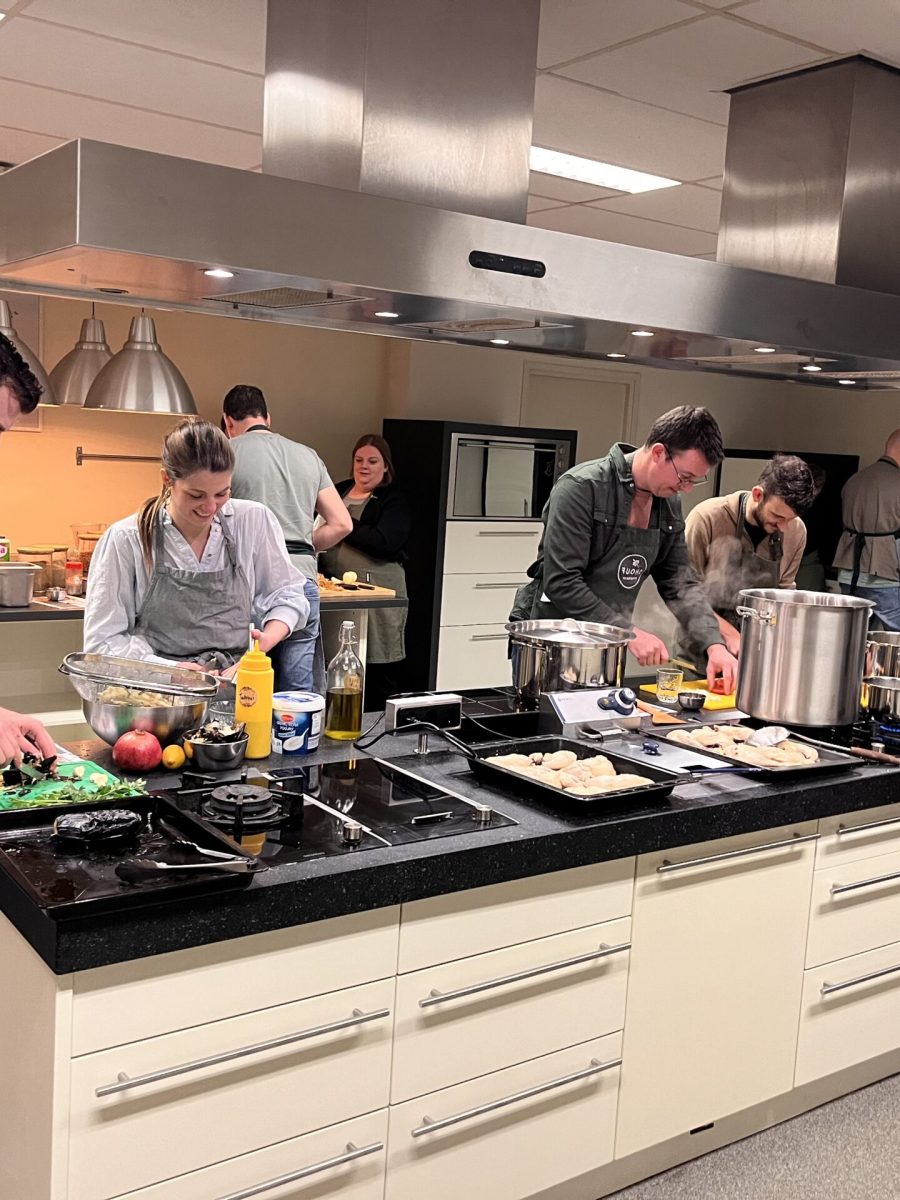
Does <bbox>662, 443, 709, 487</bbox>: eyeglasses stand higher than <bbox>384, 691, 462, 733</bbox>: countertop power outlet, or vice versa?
<bbox>662, 443, 709, 487</bbox>: eyeglasses

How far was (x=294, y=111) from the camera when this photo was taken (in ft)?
7.56

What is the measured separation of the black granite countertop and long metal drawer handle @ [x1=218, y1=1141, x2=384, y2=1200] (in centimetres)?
44

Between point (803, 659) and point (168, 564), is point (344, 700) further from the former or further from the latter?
point (803, 659)

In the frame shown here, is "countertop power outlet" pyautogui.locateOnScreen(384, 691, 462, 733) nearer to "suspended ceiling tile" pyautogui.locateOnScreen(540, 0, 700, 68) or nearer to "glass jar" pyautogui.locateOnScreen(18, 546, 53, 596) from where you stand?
"suspended ceiling tile" pyautogui.locateOnScreen(540, 0, 700, 68)

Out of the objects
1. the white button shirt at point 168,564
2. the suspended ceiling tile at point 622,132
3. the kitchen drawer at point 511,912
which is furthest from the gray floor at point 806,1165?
the suspended ceiling tile at point 622,132

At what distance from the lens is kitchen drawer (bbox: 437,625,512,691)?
23.0 feet

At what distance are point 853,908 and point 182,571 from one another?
1.83m

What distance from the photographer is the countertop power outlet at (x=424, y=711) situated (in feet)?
8.53

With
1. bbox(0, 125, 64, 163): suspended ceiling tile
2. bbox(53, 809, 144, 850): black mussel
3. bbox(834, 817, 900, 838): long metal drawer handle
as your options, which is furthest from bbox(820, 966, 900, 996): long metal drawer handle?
bbox(0, 125, 64, 163): suspended ceiling tile

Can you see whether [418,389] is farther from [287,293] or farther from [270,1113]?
[270,1113]

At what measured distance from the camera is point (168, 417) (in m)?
6.58

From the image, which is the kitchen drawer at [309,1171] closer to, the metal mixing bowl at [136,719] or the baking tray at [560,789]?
the baking tray at [560,789]

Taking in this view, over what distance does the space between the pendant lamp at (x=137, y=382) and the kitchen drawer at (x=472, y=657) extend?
8.63 ft

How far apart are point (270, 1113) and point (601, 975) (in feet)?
2.36
